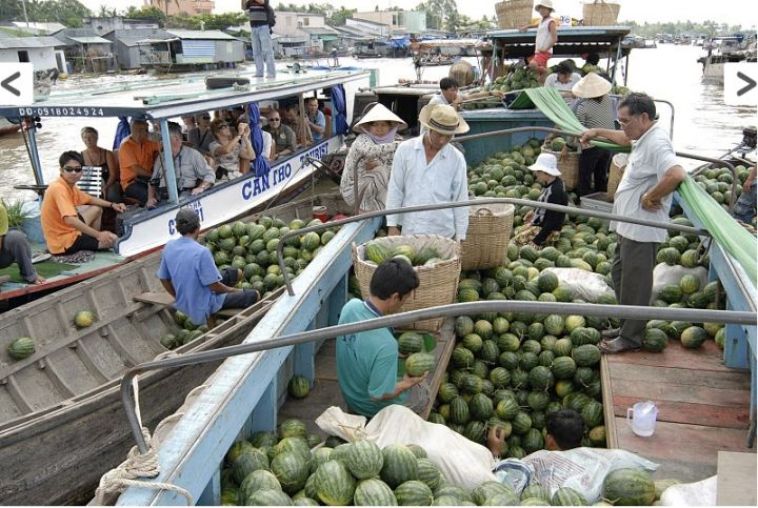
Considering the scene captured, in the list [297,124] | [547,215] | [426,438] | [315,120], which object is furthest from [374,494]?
[315,120]

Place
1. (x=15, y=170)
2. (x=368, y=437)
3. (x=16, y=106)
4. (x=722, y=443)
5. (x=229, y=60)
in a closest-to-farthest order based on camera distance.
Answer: (x=368, y=437), (x=722, y=443), (x=16, y=106), (x=15, y=170), (x=229, y=60)

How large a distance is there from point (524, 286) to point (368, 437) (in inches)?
103

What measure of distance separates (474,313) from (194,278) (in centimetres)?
369

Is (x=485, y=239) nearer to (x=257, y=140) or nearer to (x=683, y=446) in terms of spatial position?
(x=683, y=446)

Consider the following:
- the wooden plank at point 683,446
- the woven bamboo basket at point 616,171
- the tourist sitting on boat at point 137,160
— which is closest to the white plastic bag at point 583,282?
the wooden plank at point 683,446

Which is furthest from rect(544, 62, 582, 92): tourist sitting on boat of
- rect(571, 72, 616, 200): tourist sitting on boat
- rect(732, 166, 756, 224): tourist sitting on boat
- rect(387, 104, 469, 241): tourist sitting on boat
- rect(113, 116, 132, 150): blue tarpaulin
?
rect(113, 116, 132, 150): blue tarpaulin

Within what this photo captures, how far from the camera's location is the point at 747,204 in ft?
20.3

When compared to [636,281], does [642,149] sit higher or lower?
higher

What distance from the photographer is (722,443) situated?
3.35 meters

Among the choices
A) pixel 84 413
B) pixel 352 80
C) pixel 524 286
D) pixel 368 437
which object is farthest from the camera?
pixel 352 80

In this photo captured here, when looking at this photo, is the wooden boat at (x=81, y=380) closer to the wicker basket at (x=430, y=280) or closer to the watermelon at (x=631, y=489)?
the wicker basket at (x=430, y=280)

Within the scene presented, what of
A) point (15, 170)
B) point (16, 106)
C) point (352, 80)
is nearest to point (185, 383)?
point (16, 106)

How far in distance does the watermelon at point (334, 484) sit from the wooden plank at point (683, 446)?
1727 mm

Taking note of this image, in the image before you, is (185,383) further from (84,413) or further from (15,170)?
(15,170)
